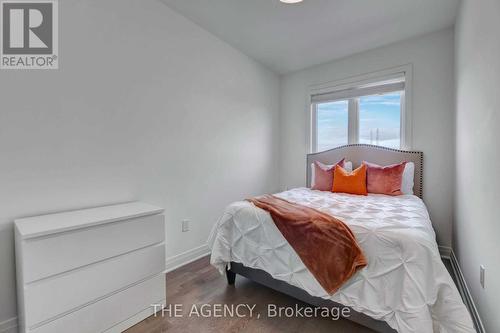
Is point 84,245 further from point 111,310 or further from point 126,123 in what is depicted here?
point 126,123

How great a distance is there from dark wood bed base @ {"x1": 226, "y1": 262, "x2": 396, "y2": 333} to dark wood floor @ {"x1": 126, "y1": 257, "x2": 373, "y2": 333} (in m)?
0.12

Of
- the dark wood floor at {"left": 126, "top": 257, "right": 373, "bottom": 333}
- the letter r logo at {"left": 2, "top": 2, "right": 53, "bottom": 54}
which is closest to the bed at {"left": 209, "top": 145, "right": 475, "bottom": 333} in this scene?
the dark wood floor at {"left": 126, "top": 257, "right": 373, "bottom": 333}

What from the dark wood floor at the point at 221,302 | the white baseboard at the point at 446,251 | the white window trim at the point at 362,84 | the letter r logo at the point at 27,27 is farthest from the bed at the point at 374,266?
the letter r logo at the point at 27,27

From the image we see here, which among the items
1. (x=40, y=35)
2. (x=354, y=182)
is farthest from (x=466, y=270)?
(x=40, y=35)

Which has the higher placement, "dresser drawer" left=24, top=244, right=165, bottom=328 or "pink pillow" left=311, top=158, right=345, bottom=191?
"pink pillow" left=311, top=158, right=345, bottom=191

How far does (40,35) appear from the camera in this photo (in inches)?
67.0

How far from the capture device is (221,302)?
1.91 meters

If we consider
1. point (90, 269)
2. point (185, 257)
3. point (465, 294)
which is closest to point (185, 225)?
point (185, 257)

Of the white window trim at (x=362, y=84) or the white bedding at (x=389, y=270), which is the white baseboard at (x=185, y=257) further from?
the white window trim at (x=362, y=84)

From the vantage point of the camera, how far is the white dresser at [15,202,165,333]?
1280 mm

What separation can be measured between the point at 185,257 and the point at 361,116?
9.87 feet

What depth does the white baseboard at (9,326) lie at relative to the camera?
1.49m

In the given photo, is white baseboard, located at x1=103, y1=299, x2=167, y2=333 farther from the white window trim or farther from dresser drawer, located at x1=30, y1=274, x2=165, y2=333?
the white window trim

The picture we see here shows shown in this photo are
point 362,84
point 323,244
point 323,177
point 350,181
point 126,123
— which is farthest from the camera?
point 362,84
